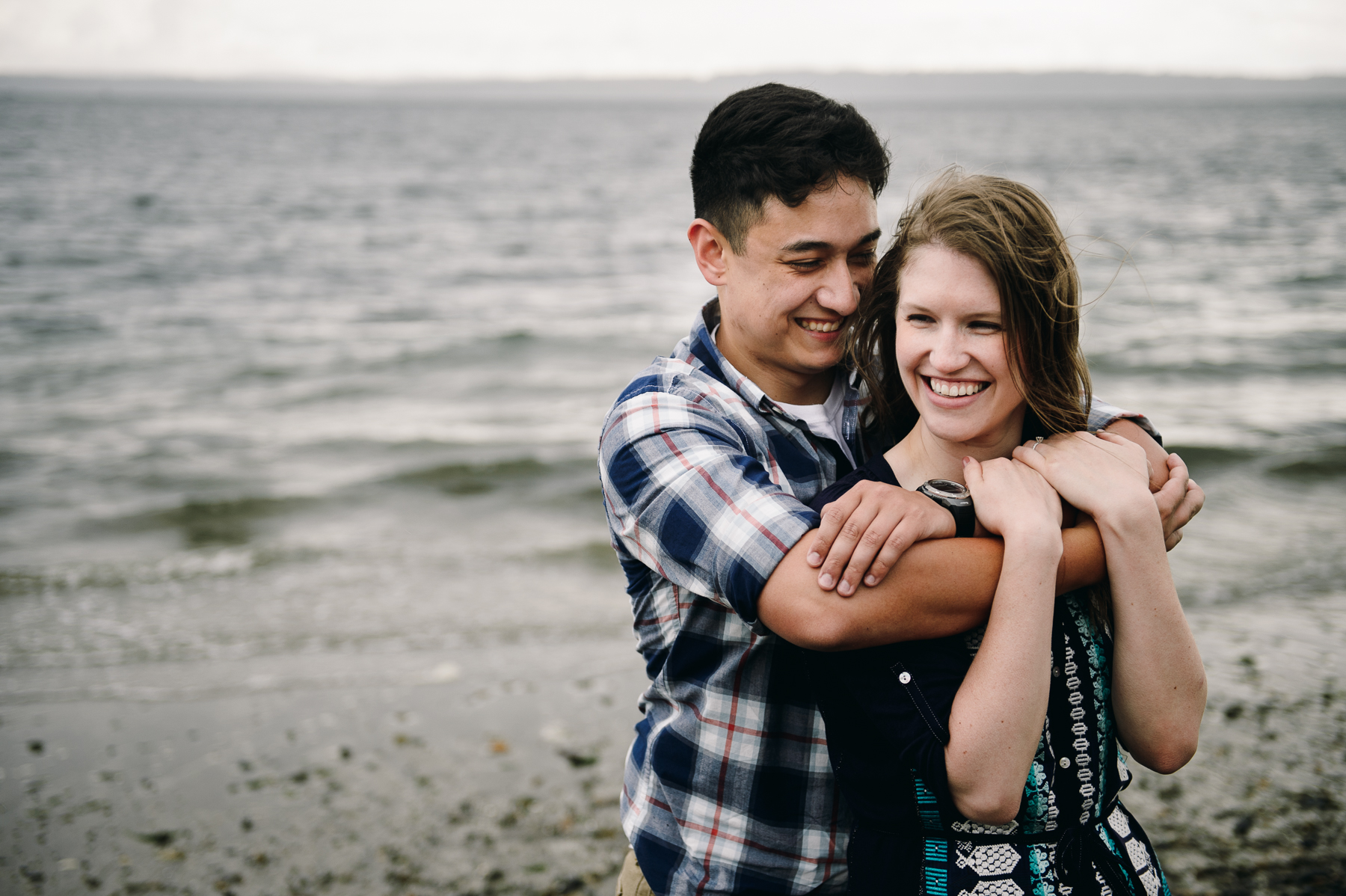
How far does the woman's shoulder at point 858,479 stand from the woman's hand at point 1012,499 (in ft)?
0.61

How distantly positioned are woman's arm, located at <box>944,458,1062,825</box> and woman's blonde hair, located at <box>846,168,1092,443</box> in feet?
1.26

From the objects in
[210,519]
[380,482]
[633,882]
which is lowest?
[210,519]

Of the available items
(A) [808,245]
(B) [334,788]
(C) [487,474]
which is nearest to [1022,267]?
(A) [808,245]

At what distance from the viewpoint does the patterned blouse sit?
1.70 m

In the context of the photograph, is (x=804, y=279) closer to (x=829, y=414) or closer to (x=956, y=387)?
(x=829, y=414)

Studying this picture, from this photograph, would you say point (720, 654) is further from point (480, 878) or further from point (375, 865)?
point (375, 865)

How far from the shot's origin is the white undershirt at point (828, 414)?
92.0 inches

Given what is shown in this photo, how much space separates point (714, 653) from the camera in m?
2.05

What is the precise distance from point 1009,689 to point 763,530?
19.6 inches

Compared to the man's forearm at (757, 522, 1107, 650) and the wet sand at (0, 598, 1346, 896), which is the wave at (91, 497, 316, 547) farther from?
the man's forearm at (757, 522, 1107, 650)

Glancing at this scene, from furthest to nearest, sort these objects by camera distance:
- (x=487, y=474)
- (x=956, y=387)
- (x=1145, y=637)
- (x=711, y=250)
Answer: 1. (x=487, y=474)
2. (x=711, y=250)
3. (x=956, y=387)
4. (x=1145, y=637)

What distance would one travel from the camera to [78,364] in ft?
43.7

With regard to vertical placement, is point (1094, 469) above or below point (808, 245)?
below

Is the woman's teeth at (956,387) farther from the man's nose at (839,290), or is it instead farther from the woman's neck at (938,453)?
the man's nose at (839,290)
